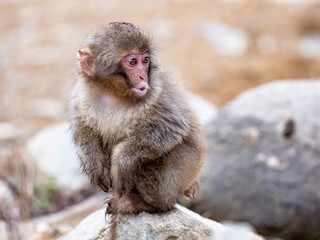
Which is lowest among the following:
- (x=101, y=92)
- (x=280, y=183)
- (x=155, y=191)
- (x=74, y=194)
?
(x=74, y=194)

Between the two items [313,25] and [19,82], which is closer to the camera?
[19,82]

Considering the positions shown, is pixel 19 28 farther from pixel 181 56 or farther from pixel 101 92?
pixel 101 92

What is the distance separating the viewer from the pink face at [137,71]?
439cm

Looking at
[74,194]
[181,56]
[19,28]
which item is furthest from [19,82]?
[74,194]

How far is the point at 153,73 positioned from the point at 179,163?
669 mm

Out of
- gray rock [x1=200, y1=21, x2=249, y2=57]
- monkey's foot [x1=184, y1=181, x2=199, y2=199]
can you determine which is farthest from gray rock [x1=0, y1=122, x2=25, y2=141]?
monkey's foot [x1=184, y1=181, x2=199, y2=199]

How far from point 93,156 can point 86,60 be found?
0.70m

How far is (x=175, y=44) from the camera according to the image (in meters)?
13.0

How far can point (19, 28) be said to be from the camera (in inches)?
542

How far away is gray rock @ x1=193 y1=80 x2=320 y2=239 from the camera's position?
22.6 feet

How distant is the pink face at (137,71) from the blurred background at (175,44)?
603cm

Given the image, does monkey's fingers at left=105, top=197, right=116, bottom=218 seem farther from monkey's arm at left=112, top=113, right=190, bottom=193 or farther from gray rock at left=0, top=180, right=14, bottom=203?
gray rock at left=0, top=180, right=14, bottom=203

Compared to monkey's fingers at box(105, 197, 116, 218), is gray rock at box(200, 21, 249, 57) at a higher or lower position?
higher

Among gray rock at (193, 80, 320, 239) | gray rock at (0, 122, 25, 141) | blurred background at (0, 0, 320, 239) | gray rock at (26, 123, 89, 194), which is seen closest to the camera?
gray rock at (193, 80, 320, 239)
